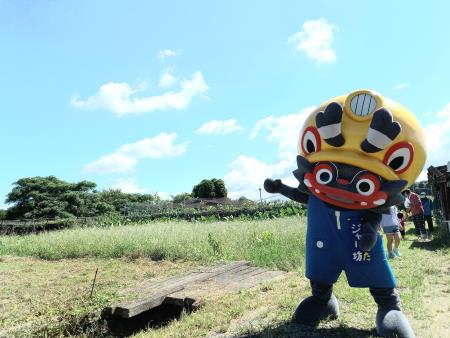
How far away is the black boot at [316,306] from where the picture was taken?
152 inches

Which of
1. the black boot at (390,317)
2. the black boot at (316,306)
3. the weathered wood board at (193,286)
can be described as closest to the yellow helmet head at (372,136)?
the black boot at (390,317)

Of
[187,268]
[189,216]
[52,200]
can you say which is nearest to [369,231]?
[187,268]

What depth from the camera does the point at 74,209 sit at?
1300 inches

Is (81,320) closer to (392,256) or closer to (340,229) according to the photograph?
(340,229)

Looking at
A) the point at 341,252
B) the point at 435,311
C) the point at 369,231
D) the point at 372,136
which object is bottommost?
the point at 435,311

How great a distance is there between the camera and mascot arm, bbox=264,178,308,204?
12.9 ft

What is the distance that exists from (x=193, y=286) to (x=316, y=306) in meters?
2.20

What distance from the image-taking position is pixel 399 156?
10.5 ft

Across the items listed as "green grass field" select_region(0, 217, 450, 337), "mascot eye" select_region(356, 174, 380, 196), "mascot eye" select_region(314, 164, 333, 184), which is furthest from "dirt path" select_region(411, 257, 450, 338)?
"mascot eye" select_region(314, 164, 333, 184)

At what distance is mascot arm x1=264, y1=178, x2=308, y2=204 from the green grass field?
1140 mm

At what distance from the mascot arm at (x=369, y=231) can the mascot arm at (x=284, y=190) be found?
68 cm

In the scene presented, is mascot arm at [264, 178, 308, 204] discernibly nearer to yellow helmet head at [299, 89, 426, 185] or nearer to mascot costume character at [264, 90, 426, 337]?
mascot costume character at [264, 90, 426, 337]

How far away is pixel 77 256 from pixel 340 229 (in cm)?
782

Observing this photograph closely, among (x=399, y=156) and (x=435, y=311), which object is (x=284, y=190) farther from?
(x=435, y=311)
